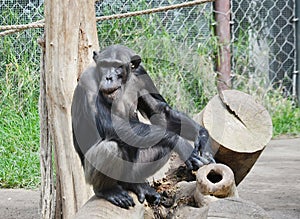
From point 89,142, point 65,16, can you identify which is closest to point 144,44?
point 65,16

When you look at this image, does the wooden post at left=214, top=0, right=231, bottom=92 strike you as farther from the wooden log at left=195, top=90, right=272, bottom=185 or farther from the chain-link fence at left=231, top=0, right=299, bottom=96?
the wooden log at left=195, top=90, right=272, bottom=185

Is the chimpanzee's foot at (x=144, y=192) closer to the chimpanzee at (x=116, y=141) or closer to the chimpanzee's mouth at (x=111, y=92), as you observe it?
the chimpanzee at (x=116, y=141)

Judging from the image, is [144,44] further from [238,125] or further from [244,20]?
[238,125]

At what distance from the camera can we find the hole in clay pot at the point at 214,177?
217 centimetres

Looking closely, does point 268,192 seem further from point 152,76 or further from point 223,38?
point 223,38

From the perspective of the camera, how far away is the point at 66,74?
2838mm

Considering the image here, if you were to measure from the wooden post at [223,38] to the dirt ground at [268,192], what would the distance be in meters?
1.14

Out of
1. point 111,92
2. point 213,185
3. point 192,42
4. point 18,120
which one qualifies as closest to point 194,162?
point 213,185

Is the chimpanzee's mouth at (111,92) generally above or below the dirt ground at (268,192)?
above

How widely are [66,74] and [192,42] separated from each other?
9.56 ft

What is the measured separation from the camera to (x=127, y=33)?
533cm

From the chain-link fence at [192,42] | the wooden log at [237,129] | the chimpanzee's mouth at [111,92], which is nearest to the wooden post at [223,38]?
the chain-link fence at [192,42]

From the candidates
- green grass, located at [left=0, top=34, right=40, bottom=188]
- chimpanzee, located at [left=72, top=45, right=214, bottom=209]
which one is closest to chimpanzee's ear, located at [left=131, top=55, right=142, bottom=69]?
chimpanzee, located at [left=72, top=45, right=214, bottom=209]

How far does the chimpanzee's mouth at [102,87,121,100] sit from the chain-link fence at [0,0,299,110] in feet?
8.34
